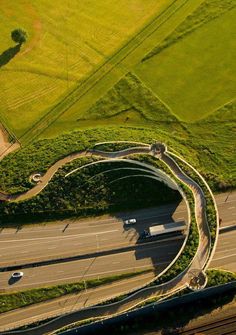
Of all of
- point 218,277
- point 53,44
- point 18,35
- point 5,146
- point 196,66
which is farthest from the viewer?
point 53,44

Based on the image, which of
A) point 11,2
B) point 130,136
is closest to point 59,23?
point 11,2

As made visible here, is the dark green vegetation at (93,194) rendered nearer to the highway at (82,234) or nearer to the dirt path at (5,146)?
the highway at (82,234)

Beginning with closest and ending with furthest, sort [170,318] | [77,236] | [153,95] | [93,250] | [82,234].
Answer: [170,318]
[93,250]
[77,236]
[82,234]
[153,95]

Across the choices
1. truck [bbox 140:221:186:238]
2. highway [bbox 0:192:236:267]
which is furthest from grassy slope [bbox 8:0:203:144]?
truck [bbox 140:221:186:238]

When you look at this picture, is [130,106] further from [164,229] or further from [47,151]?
[164,229]

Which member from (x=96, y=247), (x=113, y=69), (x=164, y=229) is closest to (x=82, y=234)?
(x=96, y=247)

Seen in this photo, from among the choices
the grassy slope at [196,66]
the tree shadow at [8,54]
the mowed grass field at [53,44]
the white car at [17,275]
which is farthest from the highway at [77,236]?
the tree shadow at [8,54]

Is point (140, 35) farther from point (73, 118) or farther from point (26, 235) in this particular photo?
point (26, 235)
